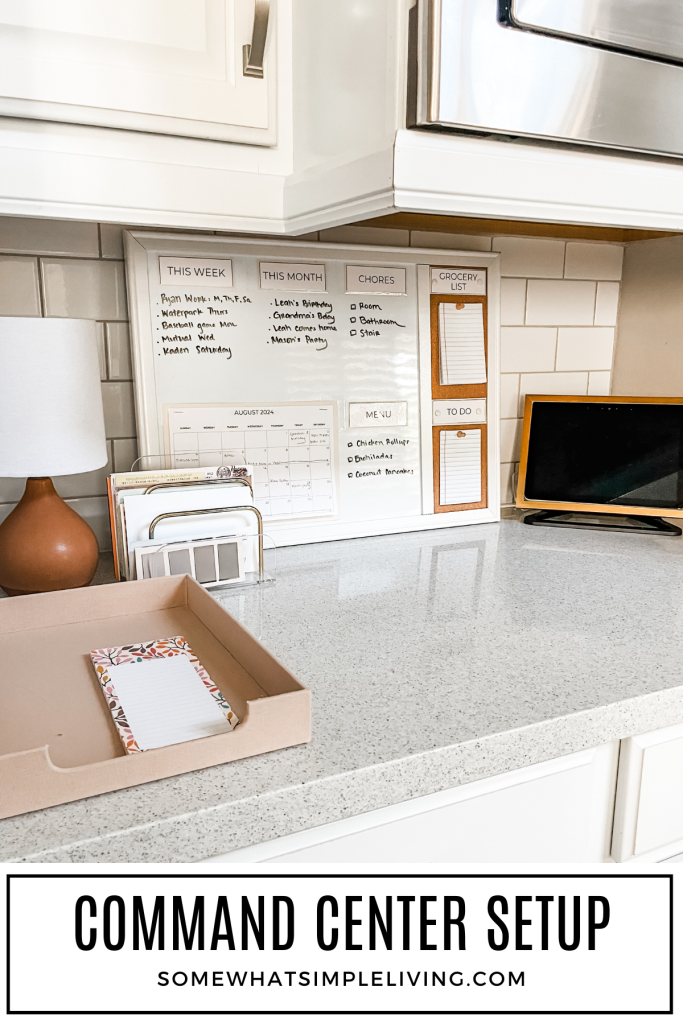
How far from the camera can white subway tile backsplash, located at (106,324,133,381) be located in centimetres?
117

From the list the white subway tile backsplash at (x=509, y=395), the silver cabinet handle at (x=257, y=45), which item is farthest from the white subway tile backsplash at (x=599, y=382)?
the silver cabinet handle at (x=257, y=45)

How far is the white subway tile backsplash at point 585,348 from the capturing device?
1562 millimetres

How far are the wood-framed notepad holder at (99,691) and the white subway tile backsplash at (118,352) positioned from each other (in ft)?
1.26

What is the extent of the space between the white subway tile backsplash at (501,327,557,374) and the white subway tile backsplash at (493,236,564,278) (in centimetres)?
11

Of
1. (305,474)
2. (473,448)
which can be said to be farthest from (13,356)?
(473,448)

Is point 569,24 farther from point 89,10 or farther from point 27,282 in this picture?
point 27,282

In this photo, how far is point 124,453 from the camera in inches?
47.6

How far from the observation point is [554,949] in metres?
0.70

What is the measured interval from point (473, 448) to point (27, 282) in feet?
2.68

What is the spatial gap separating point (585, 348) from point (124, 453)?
0.97m

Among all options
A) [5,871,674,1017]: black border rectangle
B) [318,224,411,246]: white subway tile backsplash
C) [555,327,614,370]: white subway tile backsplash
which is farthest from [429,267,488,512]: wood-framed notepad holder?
[5,871,674,1017]: black border rectangle

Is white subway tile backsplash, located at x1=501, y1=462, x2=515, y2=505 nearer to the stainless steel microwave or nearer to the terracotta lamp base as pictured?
the stainless steel microwave

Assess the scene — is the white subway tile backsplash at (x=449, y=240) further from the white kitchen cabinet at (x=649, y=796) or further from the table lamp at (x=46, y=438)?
the white kitchen cabinet at (x=649, y=796)

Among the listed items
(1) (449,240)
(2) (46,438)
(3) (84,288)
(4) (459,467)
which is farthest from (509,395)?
(2) (46,438)
